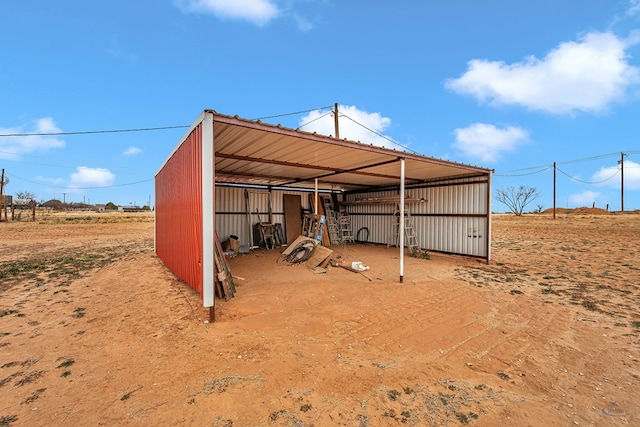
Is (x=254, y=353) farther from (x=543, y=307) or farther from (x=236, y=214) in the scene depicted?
(x=236, y=214)

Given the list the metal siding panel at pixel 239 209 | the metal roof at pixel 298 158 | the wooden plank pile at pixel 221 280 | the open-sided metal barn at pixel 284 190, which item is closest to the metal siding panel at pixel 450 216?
the open-sided metal barn at pixel 284 190

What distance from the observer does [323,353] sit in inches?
132

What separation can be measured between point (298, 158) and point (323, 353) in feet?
17.0

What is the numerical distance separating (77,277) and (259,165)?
5423 millimetres

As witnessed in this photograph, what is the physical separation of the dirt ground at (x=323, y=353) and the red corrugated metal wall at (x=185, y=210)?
0.61 m

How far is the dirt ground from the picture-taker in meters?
2.40

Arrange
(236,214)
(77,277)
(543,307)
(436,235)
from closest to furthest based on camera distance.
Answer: (543,307) → (77,277) → (436,235) → (236,214)

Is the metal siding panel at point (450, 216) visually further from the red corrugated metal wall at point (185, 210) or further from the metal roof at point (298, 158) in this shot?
the red corrugated metal wall at point (185, 210)

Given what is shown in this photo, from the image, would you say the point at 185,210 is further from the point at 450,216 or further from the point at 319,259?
the point at 450,216

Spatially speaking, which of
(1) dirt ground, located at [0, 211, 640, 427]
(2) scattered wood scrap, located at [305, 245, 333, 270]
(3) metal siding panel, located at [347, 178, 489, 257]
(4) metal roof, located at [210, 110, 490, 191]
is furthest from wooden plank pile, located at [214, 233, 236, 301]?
(3) metal siding panel, located at [347, 178, 489, 257]

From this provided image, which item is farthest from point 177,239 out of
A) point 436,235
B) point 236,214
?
point 436,235

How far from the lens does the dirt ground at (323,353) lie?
7.88 ft

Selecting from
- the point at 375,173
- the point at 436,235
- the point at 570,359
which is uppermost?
the point at 375,173

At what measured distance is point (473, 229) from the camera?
950 centimetres
